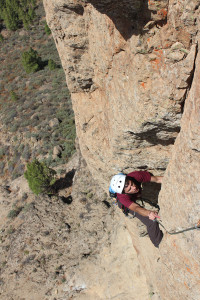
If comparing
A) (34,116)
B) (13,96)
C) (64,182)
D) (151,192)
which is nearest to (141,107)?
(151,192)

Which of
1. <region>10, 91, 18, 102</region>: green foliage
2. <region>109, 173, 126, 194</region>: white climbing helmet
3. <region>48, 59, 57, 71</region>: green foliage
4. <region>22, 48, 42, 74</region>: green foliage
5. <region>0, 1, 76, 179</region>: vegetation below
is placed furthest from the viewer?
<region>22, 48, 42, 74</region>: green foliage

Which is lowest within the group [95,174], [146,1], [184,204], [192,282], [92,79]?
[95,174]

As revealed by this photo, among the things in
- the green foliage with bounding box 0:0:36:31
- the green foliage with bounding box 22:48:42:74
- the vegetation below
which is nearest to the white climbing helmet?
the vegetation below

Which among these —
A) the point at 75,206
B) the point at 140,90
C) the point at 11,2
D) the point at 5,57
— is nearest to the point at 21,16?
the point at 11,2

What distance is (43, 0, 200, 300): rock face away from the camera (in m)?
3.27

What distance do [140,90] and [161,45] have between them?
2.58 ft

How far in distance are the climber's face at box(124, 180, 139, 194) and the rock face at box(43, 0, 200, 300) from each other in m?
0.50

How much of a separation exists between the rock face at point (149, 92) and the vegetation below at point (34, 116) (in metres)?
15.2

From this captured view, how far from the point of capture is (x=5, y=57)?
37.7 m

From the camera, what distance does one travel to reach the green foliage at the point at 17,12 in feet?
147

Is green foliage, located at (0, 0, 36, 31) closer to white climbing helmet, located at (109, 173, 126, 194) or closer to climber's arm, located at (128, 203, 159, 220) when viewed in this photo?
white climbing helmet, located at (109, 173, 126, 194)

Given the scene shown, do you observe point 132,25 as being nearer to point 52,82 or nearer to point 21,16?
point 52,82

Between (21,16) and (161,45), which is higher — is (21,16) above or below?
below

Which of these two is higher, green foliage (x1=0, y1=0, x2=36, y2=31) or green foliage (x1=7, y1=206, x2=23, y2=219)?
green foliage (x1=0, y1=0, x2=36, y2=31)
